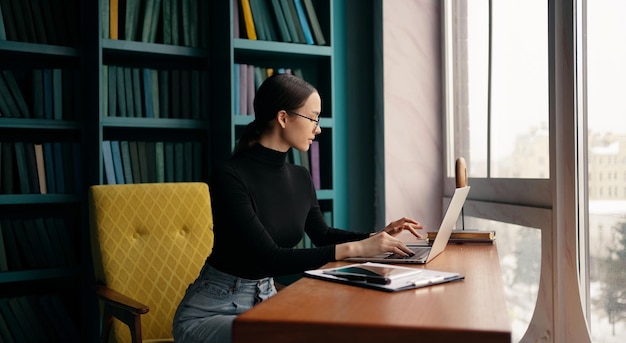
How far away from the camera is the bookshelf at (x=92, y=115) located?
272 centimetres

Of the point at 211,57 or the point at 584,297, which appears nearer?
the point at 584,297

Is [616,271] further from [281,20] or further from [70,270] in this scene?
[70,270]

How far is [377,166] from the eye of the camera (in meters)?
3.31

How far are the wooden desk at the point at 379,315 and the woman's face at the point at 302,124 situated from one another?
76cm

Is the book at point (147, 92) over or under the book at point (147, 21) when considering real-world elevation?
under

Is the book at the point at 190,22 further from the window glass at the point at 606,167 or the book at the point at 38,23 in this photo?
the window glass at the point at 606,167

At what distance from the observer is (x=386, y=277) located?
1332 millimetres

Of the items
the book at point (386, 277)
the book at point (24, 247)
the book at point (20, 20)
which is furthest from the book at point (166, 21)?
the book at point (386, 277)

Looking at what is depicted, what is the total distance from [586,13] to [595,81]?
8.5 inches

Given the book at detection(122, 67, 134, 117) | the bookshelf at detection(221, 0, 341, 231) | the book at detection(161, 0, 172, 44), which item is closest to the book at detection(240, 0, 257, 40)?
the bookshelf at detection(221, 0, 341, 231)

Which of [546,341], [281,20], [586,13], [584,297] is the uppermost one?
[281,20]

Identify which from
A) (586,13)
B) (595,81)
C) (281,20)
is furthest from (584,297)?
(281,20)

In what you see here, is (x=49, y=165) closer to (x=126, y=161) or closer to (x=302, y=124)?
(x=126, y=161)

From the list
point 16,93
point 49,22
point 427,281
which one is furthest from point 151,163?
point 427,281
